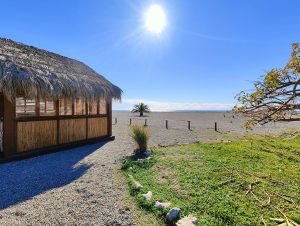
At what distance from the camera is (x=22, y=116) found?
806 cm

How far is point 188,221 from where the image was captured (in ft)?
11.6

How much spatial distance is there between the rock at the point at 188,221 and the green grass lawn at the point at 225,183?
103mm

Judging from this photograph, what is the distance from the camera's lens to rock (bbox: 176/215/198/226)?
11.4ft

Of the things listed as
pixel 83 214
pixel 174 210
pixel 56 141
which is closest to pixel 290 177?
pixel 174 210

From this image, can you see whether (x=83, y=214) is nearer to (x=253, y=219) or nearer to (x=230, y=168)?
(x=253, y=219)

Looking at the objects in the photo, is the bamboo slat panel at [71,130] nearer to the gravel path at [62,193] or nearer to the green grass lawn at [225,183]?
the gravel path at [62,193]

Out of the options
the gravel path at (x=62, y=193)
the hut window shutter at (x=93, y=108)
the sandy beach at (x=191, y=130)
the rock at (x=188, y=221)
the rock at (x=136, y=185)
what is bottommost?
the gravel path at (x=62, y=193)

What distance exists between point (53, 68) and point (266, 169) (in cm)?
777

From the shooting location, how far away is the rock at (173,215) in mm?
3686

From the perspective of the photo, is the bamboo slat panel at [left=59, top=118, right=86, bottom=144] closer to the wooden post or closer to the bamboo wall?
the bamboo wall

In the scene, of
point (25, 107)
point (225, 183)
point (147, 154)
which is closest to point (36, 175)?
point (25, 107)

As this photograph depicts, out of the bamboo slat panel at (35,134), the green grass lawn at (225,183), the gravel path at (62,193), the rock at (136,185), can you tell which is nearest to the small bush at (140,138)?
the green grass lawn at (225,183)

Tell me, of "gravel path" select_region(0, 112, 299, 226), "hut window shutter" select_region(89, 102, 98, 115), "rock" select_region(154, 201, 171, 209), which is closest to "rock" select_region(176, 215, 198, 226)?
"rock" select_region(154, 201, 171, 209)

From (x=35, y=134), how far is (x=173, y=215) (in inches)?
253
